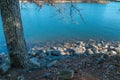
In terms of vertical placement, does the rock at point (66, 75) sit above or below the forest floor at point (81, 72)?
above

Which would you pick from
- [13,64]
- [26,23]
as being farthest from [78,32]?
[13,64]

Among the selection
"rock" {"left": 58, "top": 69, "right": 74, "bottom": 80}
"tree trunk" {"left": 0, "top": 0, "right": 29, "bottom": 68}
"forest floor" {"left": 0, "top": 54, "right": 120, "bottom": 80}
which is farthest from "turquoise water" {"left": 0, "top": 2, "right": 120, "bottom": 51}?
"rock" {"left": 58, "top": 69, "right": 74, "bottom": 80}

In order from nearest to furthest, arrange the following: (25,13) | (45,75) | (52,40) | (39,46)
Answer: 1. (45,75)
2. (39,46)
3. (52,40)
4. (25,13)

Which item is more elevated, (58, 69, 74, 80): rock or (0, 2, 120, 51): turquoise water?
(58, 69, 74, 80): rock

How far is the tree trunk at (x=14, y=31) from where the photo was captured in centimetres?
435

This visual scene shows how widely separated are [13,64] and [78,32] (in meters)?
10.1

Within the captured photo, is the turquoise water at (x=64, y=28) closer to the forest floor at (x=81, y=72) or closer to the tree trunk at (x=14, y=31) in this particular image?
the tree trunk at (x=14, y=31)

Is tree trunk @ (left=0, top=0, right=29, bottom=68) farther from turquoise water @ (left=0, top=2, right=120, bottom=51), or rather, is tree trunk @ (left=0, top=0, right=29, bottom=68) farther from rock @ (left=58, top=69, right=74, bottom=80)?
turquoise water @ (left=0, top=2, right=120, bottom=51)

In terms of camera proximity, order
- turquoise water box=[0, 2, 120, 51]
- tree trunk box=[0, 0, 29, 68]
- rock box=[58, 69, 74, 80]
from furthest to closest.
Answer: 1. turquoise water box=[0, 2, 120, 51]
2. tree trunk box=[0, 0, 29, 68]
3. rock box=[58, 69, 74, 80]

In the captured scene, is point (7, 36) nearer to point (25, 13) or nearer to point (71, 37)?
point (71, 37)

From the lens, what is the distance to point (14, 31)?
14.8ft

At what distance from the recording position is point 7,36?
457cm

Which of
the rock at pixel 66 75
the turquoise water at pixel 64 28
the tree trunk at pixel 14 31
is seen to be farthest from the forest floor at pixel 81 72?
the turquoise water at pixel 64 28

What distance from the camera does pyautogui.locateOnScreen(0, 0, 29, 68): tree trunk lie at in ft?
14.3
